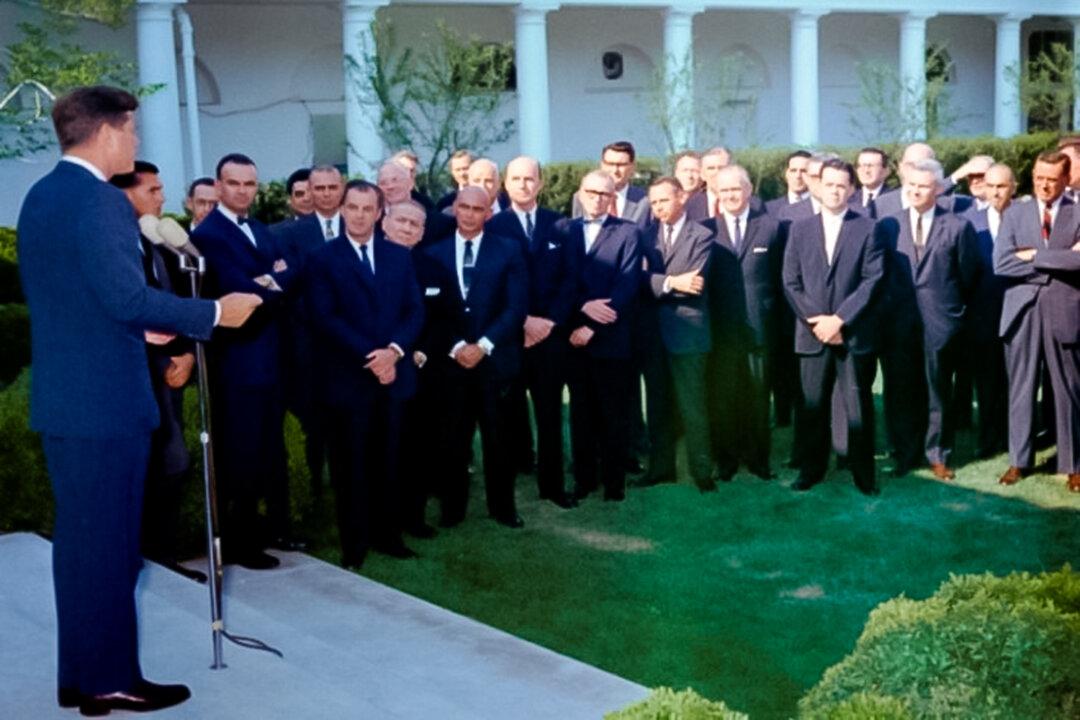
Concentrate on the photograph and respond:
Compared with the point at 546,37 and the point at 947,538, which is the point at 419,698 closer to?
the point at 947,538

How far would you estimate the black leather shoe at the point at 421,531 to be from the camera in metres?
7.92

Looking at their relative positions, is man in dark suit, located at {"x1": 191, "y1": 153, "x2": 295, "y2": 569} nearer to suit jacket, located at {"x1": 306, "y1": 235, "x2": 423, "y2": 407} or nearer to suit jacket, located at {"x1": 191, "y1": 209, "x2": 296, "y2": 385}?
suit jacket, located at {"x1": 191, "y1": 209, "x2": 296, "y2": 385}

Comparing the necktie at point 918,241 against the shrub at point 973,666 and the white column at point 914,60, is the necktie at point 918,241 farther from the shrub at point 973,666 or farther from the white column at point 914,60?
the white column at point 914,60

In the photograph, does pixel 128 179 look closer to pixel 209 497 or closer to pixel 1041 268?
pixel 209 497

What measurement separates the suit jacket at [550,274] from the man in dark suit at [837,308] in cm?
140

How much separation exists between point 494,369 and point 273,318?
1421 mm

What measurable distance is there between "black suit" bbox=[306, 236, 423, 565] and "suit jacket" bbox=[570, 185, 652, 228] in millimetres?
2454

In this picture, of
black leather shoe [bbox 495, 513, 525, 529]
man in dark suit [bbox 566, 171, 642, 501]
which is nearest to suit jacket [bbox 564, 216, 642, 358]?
man in dark suit [bbox 566, 171, 642, 501]

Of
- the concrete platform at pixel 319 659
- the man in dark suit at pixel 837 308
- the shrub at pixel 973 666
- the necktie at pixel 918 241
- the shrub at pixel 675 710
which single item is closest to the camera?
the shrub at pixel 675 710

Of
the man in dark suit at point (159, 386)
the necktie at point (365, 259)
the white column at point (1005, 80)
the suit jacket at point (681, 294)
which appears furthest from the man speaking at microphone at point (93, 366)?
Answer: the white column at point (1005, 80)

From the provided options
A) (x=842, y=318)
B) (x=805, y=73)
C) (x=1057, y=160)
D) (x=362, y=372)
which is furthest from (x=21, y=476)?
(x=805, y=73)

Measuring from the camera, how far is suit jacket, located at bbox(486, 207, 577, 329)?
847 cm

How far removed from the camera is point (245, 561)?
713 cm

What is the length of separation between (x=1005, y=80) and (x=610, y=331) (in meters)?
27.3
